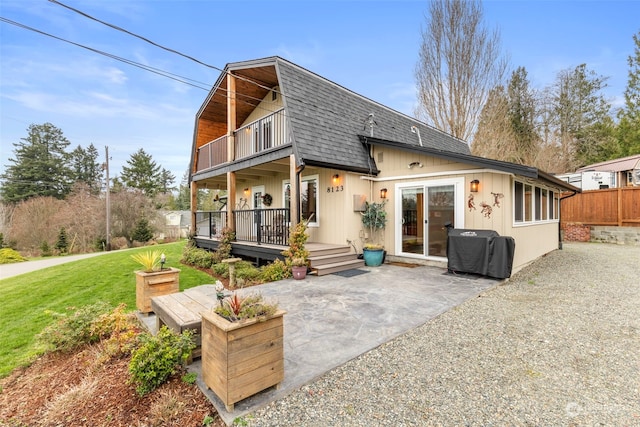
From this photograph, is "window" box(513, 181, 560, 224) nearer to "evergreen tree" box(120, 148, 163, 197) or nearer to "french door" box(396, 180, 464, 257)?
"french door" box(396, 180, 464, 257)

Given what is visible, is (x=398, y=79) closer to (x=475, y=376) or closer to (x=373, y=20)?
(x=373, y=20)

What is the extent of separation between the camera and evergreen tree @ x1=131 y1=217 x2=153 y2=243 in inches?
826

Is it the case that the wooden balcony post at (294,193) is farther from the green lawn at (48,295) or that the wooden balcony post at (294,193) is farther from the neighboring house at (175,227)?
the neighboring house at (175,227)

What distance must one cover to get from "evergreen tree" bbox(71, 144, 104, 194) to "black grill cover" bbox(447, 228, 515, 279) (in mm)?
37455

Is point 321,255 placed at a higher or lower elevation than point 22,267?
higher

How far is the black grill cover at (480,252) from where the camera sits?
594 cm

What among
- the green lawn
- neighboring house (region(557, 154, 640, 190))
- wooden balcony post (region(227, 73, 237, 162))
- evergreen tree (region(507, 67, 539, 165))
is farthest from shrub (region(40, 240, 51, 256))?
evergreen tree (region(507, 67, 539, 165))

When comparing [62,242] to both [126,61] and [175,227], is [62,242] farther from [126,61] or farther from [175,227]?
[126,61]

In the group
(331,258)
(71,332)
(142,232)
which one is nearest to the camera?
(71,332)

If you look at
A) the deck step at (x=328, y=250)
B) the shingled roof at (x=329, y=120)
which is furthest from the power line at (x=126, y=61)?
the deck step at (x=328, y=250)

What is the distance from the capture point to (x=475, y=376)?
2572 mm

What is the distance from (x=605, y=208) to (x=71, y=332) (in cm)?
1841

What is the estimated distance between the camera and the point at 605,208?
1256 cm

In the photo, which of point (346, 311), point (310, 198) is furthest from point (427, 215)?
point (346, 311)
